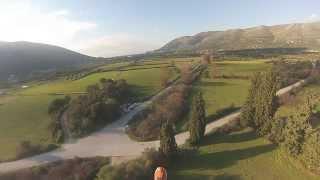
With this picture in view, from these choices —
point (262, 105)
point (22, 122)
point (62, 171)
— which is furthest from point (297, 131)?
point (22, 122)

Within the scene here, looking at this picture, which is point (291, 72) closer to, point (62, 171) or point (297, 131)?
point (297, 131)

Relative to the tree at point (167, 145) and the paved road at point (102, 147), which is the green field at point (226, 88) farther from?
the tree at point (167, 145)

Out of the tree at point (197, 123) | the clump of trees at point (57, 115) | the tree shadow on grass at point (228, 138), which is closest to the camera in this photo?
the tree at point (197, 123)

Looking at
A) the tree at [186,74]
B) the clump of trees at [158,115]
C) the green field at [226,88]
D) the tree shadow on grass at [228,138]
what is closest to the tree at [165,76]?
the tree at [186,74]

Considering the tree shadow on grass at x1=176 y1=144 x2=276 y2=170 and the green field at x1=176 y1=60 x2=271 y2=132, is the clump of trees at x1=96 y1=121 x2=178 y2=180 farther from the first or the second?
the green field at x1=176 y1=60 x2=271 y2=132

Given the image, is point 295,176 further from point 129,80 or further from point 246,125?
point 129,80

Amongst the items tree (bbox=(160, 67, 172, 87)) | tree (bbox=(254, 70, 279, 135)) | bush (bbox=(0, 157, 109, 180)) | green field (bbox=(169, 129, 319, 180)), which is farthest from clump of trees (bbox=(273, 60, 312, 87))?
bush (bbox=(0, 157, 109, 180))
